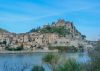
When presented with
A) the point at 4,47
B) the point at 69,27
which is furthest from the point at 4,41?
the point at 69,27

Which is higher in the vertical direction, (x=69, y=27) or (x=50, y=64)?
(x=69, y=27)

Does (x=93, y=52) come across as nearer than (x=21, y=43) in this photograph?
Yes

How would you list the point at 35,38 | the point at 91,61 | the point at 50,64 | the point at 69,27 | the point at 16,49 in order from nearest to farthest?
the point at 91,61 < the point at 50,64 < the point at 16,49 < the point at 35,38 < the point at 69,27

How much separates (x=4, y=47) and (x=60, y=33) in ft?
122

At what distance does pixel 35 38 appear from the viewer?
137750mm

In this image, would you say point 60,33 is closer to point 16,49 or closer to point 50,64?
point 16,49

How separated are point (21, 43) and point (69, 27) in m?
26.7

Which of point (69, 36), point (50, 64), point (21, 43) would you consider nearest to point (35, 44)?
point (21, 43)

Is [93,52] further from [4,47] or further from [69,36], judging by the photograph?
[69,36]

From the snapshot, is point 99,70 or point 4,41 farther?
point 4,41

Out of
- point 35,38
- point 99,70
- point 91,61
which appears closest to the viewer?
point 99,70

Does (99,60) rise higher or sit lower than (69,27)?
lower

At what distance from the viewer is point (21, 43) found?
12850 cm

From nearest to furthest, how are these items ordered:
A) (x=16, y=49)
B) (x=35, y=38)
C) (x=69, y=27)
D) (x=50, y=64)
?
(x=50, y=64), (x=16, y=49), (x=35, y=38), (x=69, y=27)
